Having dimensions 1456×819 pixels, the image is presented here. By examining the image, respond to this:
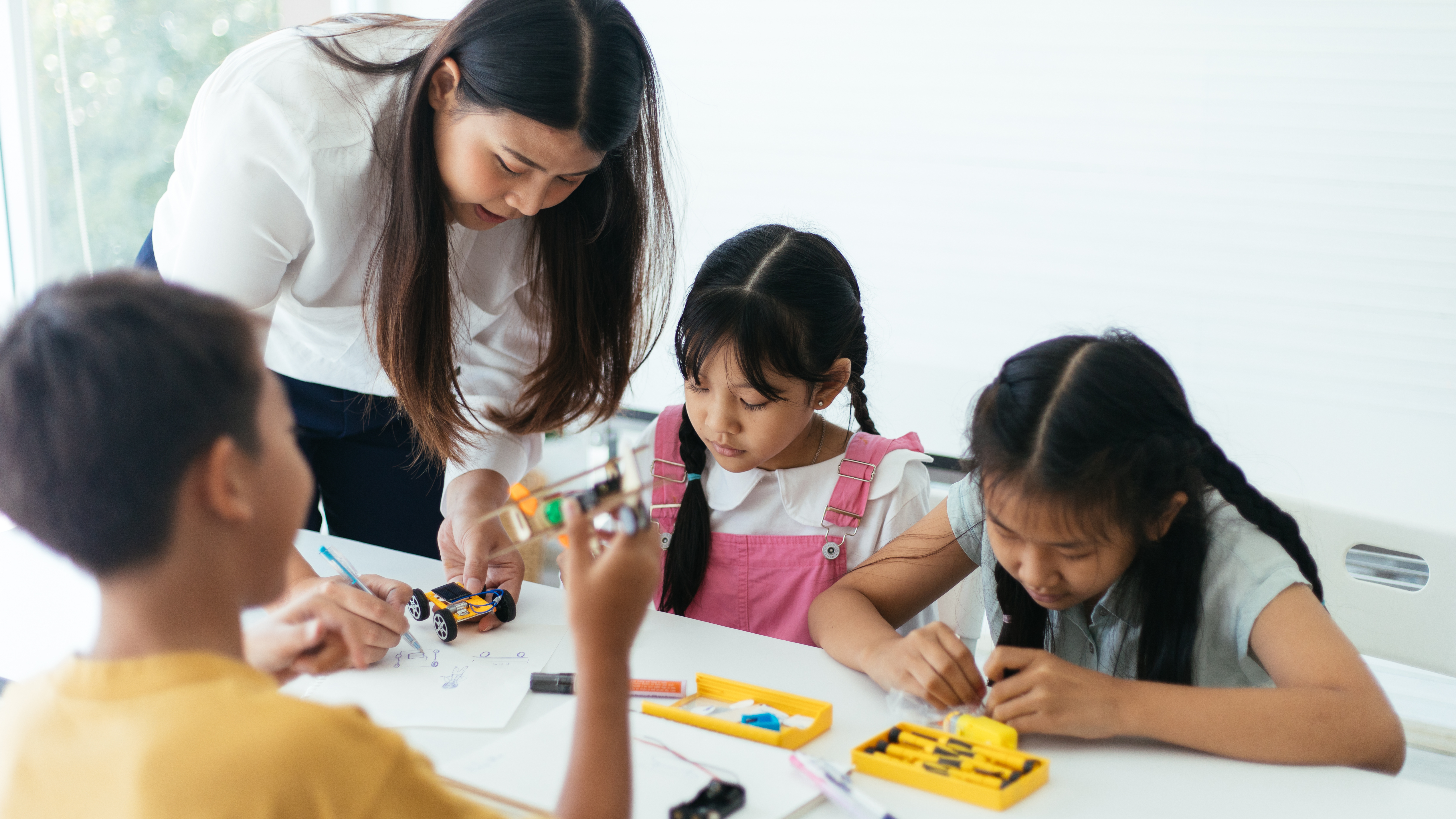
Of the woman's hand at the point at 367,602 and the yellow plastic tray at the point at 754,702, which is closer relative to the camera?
the yellow plastic tray at the point at 754,702

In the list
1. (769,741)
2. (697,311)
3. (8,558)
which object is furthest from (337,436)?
(769,741)

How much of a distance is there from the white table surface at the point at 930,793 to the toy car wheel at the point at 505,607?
0.04 feet

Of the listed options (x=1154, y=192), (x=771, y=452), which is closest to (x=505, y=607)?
(x=771, y=452)

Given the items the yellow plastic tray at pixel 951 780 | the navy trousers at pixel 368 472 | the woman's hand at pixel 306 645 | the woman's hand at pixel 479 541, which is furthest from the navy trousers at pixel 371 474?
the yellow plastic tray at pixel 951 780

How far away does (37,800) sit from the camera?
569 millimetres

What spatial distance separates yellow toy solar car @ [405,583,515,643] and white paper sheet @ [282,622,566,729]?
0.05 ft

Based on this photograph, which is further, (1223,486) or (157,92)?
(157,92)

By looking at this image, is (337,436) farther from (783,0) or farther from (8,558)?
(783,0)

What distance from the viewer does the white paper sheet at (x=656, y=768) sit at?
86cm

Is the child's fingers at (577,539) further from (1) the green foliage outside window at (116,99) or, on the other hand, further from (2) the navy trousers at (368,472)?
(1) the green foliage outside window at (116,99)

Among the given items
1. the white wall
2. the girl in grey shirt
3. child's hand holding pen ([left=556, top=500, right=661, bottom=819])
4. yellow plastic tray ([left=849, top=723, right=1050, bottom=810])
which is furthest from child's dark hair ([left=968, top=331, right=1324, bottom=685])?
the white wall

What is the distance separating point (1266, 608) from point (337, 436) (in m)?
1.28

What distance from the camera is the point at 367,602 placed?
111cm

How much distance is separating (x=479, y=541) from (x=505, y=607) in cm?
13
